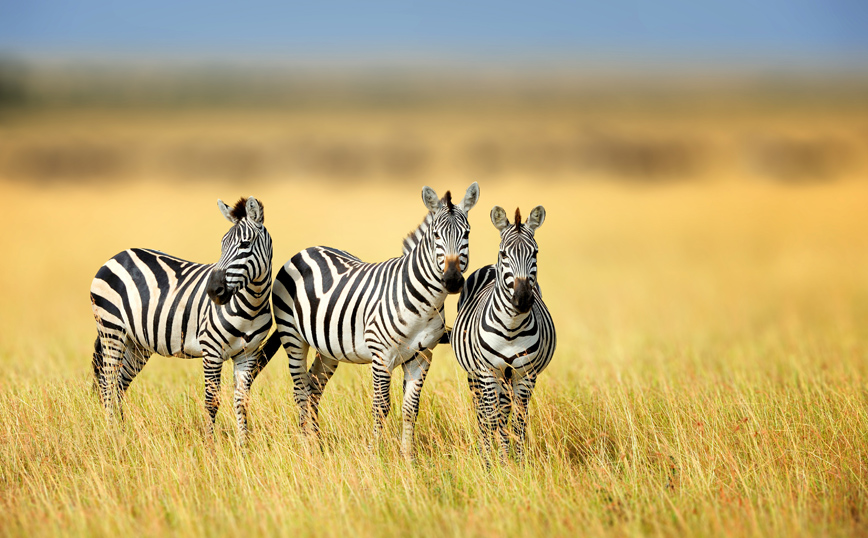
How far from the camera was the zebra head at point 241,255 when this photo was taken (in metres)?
6.31

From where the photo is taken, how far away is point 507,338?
6.00 meters

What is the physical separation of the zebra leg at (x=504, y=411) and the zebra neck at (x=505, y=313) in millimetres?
602

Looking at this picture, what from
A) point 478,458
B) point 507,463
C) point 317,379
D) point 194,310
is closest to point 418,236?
point 317,379

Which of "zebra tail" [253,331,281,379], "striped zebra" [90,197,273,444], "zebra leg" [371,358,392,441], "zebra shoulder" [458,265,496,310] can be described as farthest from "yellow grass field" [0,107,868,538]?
"zebra shoulder" [458,265,496,310]

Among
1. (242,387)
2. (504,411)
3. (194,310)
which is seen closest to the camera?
(504,411)

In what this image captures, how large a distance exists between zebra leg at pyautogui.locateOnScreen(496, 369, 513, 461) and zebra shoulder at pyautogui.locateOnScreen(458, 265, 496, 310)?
1053mm

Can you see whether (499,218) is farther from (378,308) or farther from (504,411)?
(504,411)

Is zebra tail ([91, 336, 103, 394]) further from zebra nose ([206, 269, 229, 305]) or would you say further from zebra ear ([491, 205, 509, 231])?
zebra ear ([491, 205, 509, 231])

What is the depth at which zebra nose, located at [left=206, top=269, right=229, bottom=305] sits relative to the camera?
20.5 feet

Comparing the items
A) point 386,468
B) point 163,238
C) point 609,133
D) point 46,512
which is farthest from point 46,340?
point 609,133

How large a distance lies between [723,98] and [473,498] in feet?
347

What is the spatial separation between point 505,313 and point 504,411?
3.34 ft

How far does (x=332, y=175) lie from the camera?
53.7 metres

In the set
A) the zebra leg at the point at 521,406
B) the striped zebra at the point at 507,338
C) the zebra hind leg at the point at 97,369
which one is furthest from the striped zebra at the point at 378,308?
the zebra hind leg at the point at 97,369
